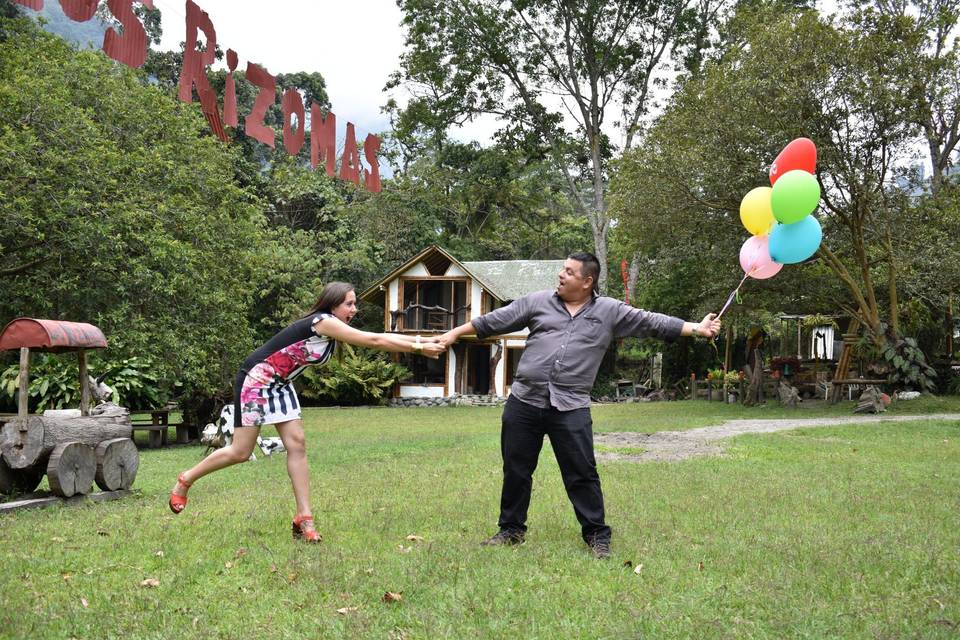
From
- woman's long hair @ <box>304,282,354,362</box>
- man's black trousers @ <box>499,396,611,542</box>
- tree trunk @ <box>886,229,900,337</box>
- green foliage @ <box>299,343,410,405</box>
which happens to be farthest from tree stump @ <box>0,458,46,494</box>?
green foliage @ <box>299,343,410,405</box>

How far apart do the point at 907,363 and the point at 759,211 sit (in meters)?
18.9

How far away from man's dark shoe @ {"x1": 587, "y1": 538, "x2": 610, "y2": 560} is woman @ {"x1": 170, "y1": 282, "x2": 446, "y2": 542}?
5.70 feet

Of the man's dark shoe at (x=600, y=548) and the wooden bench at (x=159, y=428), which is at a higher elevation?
the man's dark shoe at (x=600, y=548)

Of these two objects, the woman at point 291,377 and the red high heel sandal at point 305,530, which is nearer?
the red high heel sandal at point 305,530

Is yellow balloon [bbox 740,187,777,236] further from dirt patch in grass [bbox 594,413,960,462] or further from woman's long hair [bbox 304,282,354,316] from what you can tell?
dirt patch in grass [bbox 594,413,960,462]

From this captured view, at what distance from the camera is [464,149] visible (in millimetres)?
37188

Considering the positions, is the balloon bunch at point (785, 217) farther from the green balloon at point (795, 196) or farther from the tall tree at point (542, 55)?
the tall tree at point (542, 55)

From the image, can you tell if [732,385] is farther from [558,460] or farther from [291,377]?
[291,377]

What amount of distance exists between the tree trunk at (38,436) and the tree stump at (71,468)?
12cm

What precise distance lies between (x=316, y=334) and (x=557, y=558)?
217cm

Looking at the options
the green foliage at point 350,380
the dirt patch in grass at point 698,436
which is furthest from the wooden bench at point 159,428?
the green foliage at point 350,380

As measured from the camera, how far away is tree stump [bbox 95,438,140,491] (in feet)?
27.8

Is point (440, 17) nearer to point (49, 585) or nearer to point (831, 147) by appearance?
point (831, 147)

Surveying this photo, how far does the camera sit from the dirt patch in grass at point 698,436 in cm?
1244
